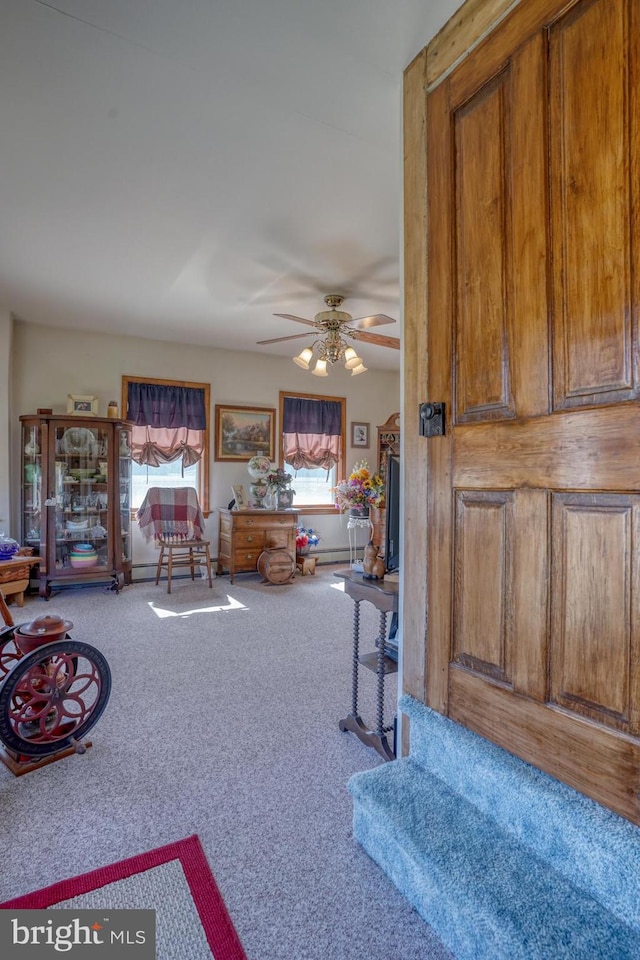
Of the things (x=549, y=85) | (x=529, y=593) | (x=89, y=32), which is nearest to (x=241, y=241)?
(x=89, y=32)

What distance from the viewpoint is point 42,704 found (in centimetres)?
204

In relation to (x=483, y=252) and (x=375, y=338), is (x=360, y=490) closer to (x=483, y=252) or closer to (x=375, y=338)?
(x=483, y=252)

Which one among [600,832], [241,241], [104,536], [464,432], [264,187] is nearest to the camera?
[600,832]

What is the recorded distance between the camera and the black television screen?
6.82 feet

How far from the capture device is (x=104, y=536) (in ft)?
16.5

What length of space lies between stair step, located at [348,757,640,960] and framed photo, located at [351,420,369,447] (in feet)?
17.8

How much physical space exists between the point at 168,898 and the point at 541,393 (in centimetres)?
178

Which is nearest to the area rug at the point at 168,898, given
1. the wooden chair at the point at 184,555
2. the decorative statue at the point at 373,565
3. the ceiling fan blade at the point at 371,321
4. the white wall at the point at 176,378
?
the decorative statue at the point at 373,565

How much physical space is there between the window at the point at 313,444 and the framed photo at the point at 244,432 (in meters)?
0.18

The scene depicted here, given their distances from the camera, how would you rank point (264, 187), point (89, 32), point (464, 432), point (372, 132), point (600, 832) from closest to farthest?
point (600, 832)
point (464, 432)
point (89, 32)
point (372, 132)
point (264, 187)

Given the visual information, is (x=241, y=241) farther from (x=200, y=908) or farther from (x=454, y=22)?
(x=200, y=908)

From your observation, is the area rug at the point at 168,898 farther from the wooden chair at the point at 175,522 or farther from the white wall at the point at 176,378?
the white wall at the point at 176,378

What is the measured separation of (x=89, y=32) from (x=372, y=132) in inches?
45.6

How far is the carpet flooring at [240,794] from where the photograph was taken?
133 cm
